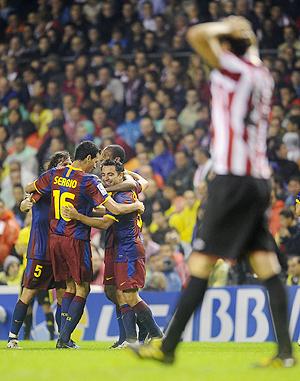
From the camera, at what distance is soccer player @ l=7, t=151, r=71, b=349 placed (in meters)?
11.4

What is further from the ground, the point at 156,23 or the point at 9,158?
the point at 156,23

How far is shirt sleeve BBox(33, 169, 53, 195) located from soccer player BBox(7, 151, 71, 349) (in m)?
0.22

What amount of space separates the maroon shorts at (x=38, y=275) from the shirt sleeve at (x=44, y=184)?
855 mm

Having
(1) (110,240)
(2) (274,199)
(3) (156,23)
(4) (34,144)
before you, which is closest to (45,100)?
(4) (34,144)

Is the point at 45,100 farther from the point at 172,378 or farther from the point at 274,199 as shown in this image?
the point at 172,378

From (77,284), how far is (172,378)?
15.8 feet

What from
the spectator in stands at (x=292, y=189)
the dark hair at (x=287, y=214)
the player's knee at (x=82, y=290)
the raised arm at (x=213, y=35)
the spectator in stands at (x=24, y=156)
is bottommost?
the spectator in stands at (x=24, y=156)

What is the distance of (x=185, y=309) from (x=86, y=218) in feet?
13.7

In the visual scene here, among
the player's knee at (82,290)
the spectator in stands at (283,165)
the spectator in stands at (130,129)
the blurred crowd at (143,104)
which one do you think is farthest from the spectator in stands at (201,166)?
the player's knee at (82,290)

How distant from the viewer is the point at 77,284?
36.0ft

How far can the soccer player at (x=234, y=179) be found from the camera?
6867 mm

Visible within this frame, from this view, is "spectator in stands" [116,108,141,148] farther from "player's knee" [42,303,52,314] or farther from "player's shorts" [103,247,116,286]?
"player's shorts" [103,247,116,286]

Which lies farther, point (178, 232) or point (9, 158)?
point (9, 158)

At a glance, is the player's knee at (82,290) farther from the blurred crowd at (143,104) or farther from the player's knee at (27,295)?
the blurred crowd at (143,104)
